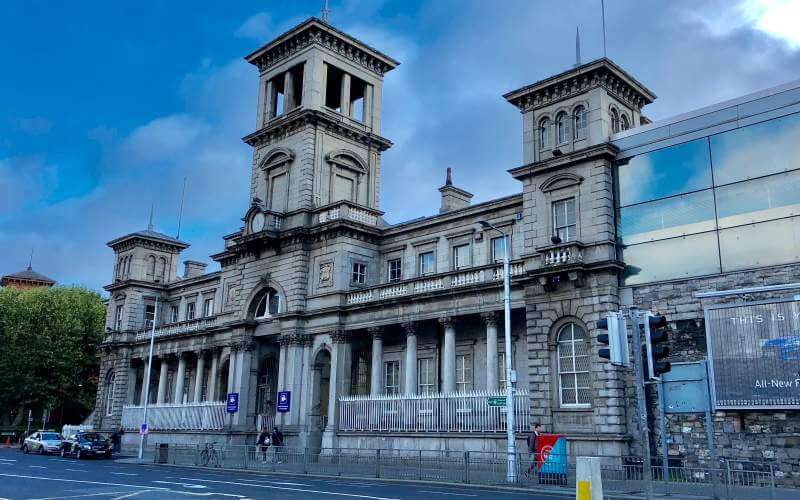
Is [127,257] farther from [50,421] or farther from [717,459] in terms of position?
[717,459]

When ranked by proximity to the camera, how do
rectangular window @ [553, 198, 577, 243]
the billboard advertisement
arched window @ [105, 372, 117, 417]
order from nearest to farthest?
1. the billboard advertisement
2. rectangular window @ [553, 198, 577, 243]
3. arched window @ [105, 372, 117, 417]

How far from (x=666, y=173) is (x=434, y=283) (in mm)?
12636

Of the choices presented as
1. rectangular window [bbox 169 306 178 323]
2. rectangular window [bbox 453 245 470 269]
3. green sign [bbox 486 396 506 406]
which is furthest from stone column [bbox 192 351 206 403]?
green sign [bbox 486 396 506 406]

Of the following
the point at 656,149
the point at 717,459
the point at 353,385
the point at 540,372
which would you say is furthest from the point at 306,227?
the point at 717,459

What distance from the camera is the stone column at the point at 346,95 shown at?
46.4m

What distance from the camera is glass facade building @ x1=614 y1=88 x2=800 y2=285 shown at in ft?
80.9

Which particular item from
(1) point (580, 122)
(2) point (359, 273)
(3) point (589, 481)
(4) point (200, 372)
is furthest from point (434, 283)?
(3) point (589, 481)

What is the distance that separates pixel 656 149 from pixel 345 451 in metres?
20.8

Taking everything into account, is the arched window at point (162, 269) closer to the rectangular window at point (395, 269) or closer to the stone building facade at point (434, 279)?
the stone building facade at point (434, 279)

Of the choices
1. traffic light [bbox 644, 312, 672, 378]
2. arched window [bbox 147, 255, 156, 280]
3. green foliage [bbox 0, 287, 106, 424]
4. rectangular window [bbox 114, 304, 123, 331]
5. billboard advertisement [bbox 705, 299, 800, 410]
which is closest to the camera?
traffic light [bbox 644, 312, 672, 378]

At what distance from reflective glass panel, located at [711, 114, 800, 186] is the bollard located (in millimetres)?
19150

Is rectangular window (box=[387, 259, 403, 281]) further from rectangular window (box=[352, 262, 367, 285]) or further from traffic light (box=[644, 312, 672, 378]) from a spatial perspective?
traffic light (box=[644, 312, 672, 378])

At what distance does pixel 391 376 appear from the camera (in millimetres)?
40938

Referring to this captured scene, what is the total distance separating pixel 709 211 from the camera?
86.3ft
